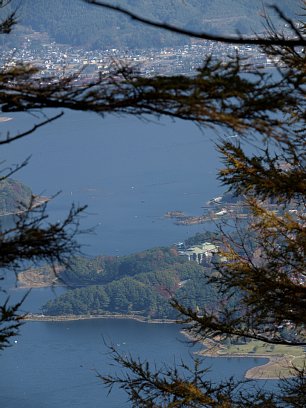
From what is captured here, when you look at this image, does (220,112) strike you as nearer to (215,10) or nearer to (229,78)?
(229,78)

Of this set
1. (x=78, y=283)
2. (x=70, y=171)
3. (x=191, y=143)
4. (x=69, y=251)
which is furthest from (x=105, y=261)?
(x=69, y=251)

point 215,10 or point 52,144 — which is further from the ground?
point 215,10

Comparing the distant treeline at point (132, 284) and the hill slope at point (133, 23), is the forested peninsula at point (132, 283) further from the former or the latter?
the hill slope at point (133, 23)

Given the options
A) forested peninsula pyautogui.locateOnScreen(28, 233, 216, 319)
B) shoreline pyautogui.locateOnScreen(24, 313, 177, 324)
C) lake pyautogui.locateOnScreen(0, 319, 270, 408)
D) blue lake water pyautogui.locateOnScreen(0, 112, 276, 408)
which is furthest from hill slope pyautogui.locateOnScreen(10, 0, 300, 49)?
lake pyautogui.locateOnScreen(0, 319, 270, 408)

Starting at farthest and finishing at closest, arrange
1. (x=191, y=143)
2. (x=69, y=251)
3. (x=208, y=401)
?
(x=191, y=143)
(x=208, y=401)
(x=69, y=251)

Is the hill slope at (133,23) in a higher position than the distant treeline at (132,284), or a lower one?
higher

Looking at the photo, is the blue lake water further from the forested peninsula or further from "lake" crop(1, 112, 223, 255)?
the forested peninsula

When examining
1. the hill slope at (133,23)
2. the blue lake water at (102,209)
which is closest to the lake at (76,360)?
the blue lake water at (102,209)

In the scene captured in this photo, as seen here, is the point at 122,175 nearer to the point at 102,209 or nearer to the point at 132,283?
the point at 102,209

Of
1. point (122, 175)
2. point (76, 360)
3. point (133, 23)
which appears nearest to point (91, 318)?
point (76, 360)
